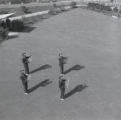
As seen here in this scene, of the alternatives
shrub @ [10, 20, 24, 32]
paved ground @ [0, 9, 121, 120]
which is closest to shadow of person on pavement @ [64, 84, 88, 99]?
paved ground @ [0, 9, 121, 120]

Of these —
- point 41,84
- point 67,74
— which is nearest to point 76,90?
point 41,84

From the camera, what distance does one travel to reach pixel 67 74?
1823 centimetres

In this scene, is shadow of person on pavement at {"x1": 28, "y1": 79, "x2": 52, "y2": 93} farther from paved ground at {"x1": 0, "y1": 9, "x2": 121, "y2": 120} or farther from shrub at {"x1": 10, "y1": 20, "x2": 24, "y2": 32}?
shrub at {"x1": 10, "y1": 20, "x2": 24, "y2": 32}

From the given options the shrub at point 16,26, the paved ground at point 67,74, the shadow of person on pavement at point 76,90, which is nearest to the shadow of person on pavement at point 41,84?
the paved ground at point 67,74

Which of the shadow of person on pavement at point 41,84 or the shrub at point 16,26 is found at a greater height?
the shrub at point 16,26

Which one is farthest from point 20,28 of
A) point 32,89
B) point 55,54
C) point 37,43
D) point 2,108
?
point 2,108

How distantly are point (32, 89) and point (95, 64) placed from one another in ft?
19.5

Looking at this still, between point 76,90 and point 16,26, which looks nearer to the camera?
point 76,90

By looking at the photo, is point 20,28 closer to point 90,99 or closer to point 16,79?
point 16,79

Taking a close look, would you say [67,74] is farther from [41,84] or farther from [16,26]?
[16,26]

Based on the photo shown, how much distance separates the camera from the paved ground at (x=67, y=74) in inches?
546

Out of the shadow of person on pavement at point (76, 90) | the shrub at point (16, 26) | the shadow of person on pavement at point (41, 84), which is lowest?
the shadow of person on pavement at point (76, 90)

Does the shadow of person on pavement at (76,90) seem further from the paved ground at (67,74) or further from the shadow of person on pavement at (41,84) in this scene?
the shadow of person on pavement at (41,84)

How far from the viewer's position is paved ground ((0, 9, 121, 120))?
13875 millimetres
